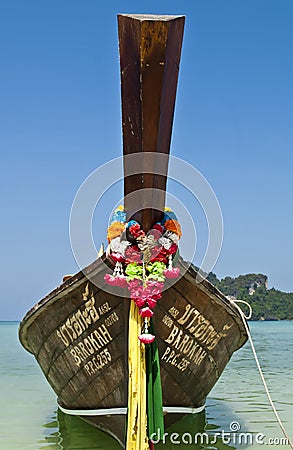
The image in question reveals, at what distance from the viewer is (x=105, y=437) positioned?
6.27 m

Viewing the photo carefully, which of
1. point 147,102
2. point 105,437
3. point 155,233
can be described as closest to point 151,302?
point 155,233

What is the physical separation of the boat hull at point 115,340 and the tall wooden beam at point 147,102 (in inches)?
25.1

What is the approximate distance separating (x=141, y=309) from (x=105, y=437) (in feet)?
7.79

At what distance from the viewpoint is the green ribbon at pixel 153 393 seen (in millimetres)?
4516

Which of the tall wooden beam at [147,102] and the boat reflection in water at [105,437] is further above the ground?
the tall wooden beam at [147,102]

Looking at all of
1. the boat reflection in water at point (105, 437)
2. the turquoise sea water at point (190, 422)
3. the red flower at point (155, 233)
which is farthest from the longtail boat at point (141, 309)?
the turquoise sea water at point (190, 422)

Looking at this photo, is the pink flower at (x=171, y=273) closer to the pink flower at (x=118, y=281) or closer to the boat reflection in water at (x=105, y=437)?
the pink flower at (x=118, y=281)

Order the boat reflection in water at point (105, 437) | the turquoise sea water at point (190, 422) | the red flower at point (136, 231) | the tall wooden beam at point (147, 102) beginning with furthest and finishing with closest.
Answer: the turquoise sea water at point (190, 422) → the boat reflection in water at point (105, 437) → the red flower at point (136, 231) → the tall wooden beam at point (147, 102)

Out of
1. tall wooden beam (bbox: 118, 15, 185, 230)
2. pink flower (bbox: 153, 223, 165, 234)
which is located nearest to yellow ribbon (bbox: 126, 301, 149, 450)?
pink flower (bbox: 153, 223, 165, 234)

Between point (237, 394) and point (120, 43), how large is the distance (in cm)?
813

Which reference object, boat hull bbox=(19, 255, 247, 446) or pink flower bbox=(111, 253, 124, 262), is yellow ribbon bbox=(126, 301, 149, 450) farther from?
pink flower bbox=(111, 253, 124, 262)

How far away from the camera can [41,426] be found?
761 cm

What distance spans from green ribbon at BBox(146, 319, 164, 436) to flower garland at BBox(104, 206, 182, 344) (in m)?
0.19

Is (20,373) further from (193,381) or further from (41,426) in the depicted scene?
(193,381)
